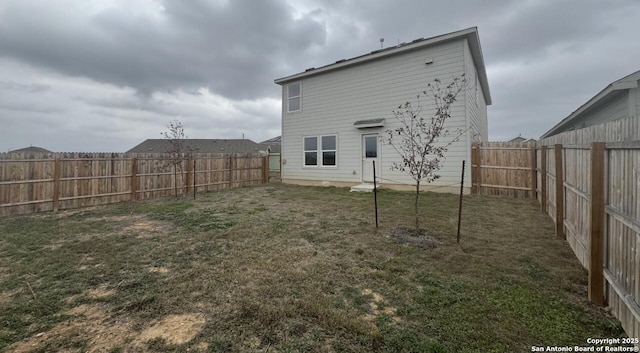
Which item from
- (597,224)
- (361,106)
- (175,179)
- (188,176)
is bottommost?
(597,224)

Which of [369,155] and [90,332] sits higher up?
[369,155]

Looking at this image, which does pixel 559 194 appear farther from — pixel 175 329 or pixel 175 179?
pixel 175 179

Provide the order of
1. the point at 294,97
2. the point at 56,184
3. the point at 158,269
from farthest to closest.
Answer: the point at 294,97, the point at 56,184, the point at 158,269

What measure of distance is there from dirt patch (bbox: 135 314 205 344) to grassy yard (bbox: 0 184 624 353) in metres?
0.01

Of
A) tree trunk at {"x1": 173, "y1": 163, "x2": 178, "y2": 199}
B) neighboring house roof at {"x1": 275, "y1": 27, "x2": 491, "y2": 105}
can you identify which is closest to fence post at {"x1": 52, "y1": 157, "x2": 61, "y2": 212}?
tree trunk at {"x1": 173, "y1": 163, "x2": 178, "y2": 199}

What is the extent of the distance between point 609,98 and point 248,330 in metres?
13.5

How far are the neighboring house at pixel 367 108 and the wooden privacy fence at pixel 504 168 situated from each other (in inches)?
17.8

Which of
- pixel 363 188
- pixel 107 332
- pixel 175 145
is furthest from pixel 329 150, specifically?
pixel 107 332

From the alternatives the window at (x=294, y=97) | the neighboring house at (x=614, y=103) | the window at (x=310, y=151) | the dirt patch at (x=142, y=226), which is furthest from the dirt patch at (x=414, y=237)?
the window at (x=294, y=97)

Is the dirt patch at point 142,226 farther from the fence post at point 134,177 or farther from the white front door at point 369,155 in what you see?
the white front door at point 369,155

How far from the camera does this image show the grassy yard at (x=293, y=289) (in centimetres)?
212

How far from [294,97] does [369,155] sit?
5328 mm

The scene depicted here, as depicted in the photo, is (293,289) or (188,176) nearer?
(293,289)

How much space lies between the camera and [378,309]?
2547mm
